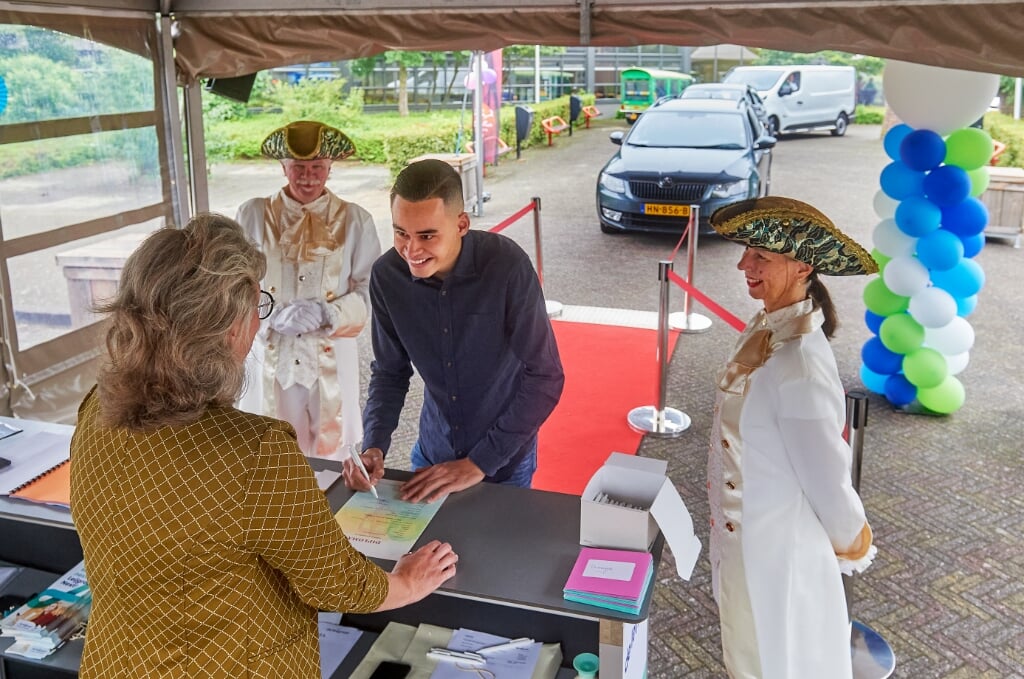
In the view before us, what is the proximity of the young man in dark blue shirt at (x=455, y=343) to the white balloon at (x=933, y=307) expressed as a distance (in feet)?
12.0

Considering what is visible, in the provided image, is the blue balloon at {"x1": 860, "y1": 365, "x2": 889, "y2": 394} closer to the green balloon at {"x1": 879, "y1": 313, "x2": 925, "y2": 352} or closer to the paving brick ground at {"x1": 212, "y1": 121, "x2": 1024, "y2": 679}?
the paving brick ground at {"x1": 212, "y1": 121, "x2": 1024, "y2": 679}

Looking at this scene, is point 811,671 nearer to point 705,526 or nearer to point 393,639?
point 393,639

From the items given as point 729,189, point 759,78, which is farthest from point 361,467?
point 759,78

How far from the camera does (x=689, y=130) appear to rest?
12.3 meters

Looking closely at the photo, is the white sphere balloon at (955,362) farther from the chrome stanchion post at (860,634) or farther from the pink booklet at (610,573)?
the pink booklet at (610,573)

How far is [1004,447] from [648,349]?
9.22 ft

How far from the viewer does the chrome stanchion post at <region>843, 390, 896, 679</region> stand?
340 centimetres

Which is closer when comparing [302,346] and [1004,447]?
[302,346]

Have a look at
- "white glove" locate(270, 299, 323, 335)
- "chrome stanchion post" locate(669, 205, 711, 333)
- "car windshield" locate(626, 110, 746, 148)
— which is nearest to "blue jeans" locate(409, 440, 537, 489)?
"white glove" locate(270, 299, 323, 335)

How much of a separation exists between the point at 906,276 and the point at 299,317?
3.92 m

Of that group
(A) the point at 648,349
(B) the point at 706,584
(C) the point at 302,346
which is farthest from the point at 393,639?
(A) the point at 648,349

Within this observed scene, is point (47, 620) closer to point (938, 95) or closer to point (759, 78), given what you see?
point (938, 95)

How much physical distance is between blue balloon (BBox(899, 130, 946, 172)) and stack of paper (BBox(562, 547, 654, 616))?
429 cm

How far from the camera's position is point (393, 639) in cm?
260
